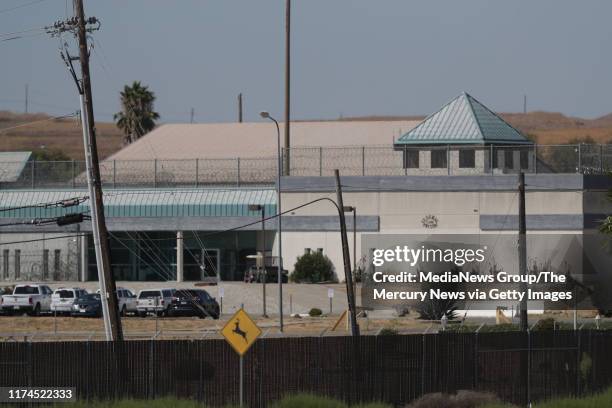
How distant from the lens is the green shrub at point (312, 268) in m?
79.4

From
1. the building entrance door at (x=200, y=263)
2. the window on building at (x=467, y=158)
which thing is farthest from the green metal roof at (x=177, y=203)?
the window on building at (x=467, y=158)

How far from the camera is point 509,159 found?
252ft

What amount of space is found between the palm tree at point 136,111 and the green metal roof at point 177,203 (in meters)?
33.7

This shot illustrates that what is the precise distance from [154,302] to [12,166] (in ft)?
111

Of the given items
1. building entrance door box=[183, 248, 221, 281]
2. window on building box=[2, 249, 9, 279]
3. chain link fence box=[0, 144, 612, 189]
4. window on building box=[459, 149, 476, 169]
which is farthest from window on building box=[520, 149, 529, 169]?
window on building box=[2, 249, 9, 279]

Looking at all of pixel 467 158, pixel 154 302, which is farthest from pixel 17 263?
pixel 467 158

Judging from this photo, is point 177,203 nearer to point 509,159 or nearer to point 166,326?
point 509,159

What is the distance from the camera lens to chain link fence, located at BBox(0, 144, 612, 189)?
7606 cm

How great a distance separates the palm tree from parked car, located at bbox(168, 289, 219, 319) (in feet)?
192

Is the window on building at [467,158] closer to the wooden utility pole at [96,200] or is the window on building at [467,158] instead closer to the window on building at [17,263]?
the window on building at [17,263]

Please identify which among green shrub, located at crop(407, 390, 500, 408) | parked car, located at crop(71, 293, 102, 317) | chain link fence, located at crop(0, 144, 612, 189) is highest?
chain link fence, located at crop(0, 144, 612, 189)

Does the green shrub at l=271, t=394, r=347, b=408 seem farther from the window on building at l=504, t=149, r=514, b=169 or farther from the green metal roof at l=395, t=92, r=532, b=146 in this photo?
the window on building at l=504, t=149, r=514, b=169

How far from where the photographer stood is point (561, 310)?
66000 mm

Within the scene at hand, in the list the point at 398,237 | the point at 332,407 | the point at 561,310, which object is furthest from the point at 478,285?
the point at 332,407
